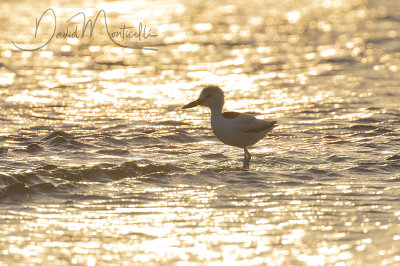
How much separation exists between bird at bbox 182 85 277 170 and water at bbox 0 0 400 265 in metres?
0.45

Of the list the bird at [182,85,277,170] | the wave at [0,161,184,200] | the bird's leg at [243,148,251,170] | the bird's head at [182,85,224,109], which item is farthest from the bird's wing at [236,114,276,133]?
the wave at [0,161,184,200]

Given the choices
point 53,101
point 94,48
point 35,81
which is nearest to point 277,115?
point 53,101

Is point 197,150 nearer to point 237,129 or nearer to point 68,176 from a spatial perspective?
point 237,129

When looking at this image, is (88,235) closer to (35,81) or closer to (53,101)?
(53,101)

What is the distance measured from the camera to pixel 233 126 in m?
13.9

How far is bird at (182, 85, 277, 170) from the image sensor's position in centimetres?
1386

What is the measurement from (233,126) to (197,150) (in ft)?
4.65

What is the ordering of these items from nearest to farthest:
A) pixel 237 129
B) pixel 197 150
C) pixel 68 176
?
pixel 68 176, pixel 237 129, pixel 197 150

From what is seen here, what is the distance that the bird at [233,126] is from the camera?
13859 millimetres

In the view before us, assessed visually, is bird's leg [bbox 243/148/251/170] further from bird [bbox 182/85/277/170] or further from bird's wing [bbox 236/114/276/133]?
bird's wing [bbox 236/114/276/133]

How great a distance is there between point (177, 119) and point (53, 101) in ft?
11.9

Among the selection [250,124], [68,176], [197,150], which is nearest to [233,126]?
[250,124]

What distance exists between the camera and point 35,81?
2191 cm

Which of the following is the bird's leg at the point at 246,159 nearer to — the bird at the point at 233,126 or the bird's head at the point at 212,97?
the bird at the point at 233,126
